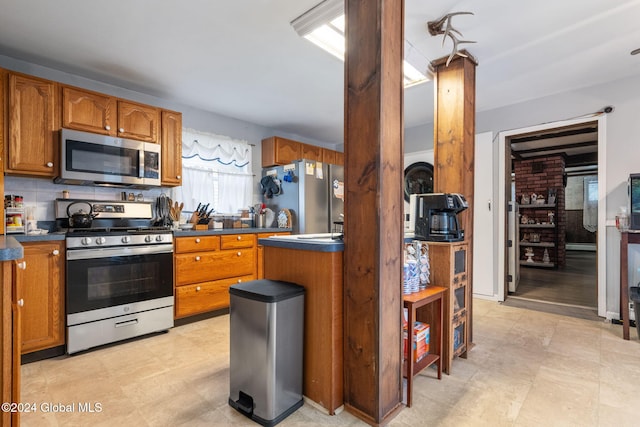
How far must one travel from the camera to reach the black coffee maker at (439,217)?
6.82ft

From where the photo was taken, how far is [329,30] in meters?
2.17

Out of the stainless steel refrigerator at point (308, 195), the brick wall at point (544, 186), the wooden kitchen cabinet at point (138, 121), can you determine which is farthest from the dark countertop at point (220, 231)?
the brick wall at point (544, 186)

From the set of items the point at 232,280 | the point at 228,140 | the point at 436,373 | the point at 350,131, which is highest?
the point at 228,140

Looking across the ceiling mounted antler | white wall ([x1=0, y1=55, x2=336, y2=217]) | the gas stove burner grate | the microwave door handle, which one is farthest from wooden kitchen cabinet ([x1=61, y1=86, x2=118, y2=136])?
the ceiling mounted antler

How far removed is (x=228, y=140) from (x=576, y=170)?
9148 millimetres

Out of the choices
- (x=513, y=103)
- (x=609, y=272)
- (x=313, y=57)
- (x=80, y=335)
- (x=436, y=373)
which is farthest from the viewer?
(x=513, y=103)

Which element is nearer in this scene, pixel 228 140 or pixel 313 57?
pixel 313 57

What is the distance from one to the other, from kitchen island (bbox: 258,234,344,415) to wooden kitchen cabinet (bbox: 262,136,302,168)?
9.02ft

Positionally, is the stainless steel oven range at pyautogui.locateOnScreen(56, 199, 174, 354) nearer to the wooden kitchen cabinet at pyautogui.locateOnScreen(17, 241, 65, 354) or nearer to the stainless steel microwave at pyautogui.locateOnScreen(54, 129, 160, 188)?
the wooden kitchen cabinet at pyautogui.locateOnScreen(17, 241, 65, 354)

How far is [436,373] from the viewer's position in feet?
6.62

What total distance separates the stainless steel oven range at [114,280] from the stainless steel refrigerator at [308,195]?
5.17ft

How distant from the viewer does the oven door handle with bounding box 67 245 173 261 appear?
2.38m

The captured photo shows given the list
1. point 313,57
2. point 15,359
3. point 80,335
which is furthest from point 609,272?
point 80,335

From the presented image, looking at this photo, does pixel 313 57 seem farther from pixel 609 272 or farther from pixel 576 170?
pixel 576 170
